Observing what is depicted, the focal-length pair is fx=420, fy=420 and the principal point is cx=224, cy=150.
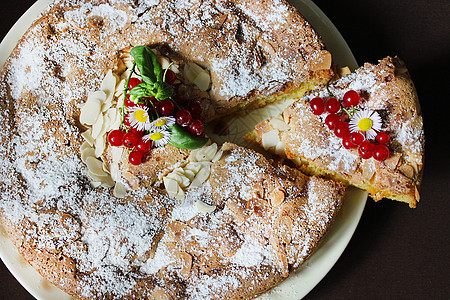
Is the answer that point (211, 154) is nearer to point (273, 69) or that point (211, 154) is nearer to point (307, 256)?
point (273, 69)

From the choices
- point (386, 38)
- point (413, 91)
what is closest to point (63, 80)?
point (413, 91)

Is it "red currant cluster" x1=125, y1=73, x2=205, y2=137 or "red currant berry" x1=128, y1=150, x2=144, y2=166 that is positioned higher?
"red currant cluster" x1=125, y1=73, x2=205, y2=137

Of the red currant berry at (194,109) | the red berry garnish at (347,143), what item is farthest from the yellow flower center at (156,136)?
the red berry garnish at (347,143)

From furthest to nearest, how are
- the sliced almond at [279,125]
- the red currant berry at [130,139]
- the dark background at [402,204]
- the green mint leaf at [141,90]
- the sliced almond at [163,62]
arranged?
the dark background at [402,204], the sliced almond at [279,125], the sliced almond at [163,62], the red currant berry at [130,139], the green mint leaf at [141,90]

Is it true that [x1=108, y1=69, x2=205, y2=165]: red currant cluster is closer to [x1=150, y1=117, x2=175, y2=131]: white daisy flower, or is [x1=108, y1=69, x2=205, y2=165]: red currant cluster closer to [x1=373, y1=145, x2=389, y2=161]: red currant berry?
[x1=150, y1=117, x2=175, y2=131]: white daisy flower

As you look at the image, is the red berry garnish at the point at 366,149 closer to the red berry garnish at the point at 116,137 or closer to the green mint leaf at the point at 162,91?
the green mint leaf at the point at 162,91

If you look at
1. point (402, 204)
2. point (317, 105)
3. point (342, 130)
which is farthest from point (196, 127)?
point (402, 204)

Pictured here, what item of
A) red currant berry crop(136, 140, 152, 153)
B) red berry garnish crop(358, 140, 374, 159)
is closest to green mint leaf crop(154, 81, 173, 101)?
red currant berry crop(136, 140, 152, 153)

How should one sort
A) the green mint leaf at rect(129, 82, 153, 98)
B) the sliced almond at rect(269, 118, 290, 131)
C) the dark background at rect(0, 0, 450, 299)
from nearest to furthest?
the green mint leaf at rect(129, 82, 153, 98) < the sliced almond at rect(269, 118, 290, 131) < the dark background at rect(0, 0, 450, 299)
